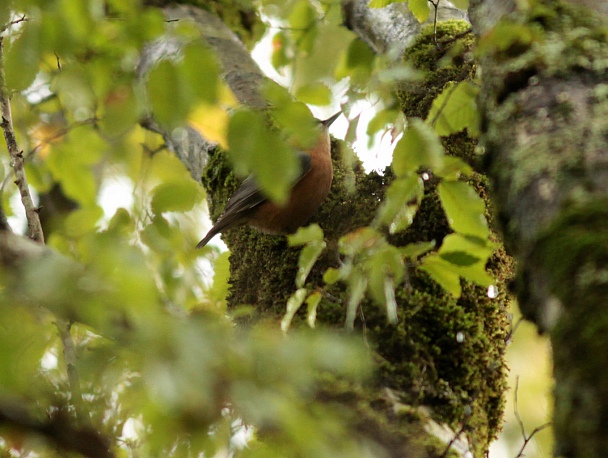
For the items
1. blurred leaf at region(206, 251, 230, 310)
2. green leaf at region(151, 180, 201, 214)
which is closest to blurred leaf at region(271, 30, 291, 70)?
blurred leaf at region(206, 251, 230, 310)

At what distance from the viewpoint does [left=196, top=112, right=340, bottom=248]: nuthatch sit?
356cm

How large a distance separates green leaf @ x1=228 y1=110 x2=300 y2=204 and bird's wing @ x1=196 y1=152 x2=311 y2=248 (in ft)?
6.85

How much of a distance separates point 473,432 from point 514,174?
1055 millimetres

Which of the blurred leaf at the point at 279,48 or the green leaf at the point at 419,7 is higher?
the green leaf at the point at 419,7

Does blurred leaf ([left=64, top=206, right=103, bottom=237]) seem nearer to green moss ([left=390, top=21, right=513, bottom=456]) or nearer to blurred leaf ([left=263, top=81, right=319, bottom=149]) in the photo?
green moss ([left=390, top=21, right=513, bottom=456])

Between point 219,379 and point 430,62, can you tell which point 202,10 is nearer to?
point 430,62

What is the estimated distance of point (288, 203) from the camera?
3664 millimetres

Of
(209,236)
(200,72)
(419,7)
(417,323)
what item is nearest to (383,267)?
(417,323)

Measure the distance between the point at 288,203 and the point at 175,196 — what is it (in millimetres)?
1674

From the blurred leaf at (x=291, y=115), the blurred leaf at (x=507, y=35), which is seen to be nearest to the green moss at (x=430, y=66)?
the blurred leaf at (x=507, y=35)

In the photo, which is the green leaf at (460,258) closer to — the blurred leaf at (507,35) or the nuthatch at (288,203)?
the blurred leaf at (507,35)

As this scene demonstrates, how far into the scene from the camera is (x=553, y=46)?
1619mm

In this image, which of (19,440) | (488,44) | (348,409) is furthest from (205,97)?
(348,409)

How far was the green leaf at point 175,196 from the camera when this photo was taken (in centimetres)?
202
